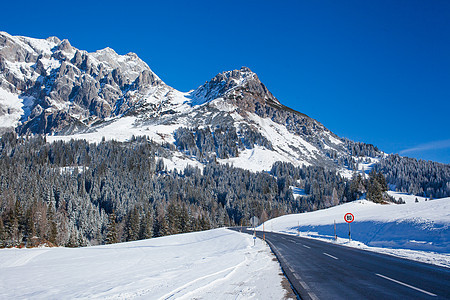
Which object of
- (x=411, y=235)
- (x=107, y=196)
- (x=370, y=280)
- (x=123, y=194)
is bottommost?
(x=370, y=280)

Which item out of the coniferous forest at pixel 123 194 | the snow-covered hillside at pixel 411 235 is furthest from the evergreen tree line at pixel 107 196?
the snow-covered hillside at pixel 411 235

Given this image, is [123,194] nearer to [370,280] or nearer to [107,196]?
[107,196]

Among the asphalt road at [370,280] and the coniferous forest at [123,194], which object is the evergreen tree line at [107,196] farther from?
the asphalt road at [370,280]

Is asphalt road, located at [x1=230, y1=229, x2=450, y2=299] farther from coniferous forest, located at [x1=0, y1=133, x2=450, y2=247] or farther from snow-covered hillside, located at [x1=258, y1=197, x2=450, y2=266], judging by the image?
coniferous forest, located at [x1=0, y1=133, x2=450, y2=247]

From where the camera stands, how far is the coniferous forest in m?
72.7

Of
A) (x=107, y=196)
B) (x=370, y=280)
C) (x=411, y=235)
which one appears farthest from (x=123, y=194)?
(x=370, y=280)

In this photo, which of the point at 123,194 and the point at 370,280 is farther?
the point at 123,194

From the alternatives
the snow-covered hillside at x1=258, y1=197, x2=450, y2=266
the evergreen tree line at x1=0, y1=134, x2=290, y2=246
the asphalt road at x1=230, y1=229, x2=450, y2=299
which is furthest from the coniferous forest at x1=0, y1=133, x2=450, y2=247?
the asphalt road at x1=230, y1=229, x2=450, y2=299

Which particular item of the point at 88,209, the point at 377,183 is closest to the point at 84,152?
the point at 88,209

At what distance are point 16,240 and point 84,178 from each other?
69.5 metres

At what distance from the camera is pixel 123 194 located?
117375 millimetres

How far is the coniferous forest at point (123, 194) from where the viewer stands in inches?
2862

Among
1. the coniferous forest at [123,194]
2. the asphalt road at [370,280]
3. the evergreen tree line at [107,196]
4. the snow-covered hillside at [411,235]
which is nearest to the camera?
Answer: the asphalt road at [370,280]

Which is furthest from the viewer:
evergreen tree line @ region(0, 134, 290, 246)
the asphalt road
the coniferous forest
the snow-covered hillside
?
the coniferous forest
